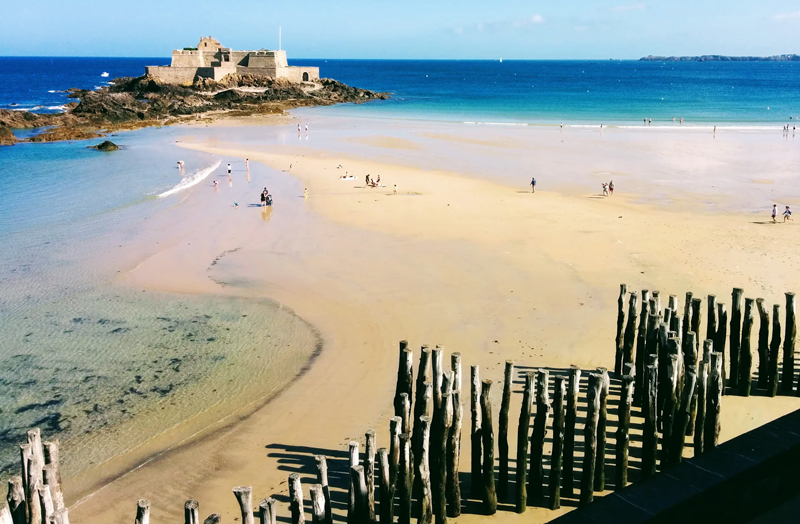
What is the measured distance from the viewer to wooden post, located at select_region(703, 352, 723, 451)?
9.24m

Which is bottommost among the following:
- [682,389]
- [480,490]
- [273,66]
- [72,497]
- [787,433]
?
[72,497]

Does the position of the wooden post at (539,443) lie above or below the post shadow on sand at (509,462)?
above

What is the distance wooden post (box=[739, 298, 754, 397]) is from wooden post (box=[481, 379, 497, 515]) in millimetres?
5263

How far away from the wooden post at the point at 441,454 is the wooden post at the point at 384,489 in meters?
0.73

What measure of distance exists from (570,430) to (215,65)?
92846mm

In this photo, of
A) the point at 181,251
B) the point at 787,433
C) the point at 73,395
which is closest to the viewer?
the point at 787,433

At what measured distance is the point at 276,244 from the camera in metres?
22.4

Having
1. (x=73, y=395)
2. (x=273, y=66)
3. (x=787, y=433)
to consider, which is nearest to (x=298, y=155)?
(x=73, y=395)

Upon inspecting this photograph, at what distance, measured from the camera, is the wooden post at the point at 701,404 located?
9219 mm

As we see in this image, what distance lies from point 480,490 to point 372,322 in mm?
7057

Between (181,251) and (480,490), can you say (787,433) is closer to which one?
(480,490)

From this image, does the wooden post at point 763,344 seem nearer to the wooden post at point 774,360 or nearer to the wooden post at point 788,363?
the wooden post at point 774,360

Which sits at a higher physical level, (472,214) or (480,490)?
(472,214)

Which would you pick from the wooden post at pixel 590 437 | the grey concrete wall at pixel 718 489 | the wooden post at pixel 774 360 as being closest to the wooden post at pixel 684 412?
the wooden post at pixel 590 437
